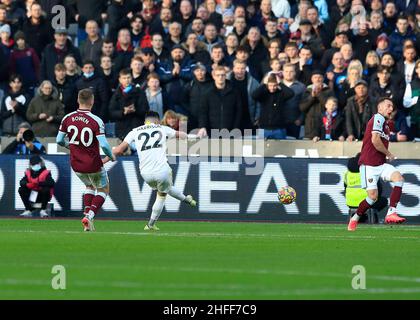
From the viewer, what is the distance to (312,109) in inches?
969

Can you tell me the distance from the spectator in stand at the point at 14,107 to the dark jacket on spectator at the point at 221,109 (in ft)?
12.6

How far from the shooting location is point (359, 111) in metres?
24.3

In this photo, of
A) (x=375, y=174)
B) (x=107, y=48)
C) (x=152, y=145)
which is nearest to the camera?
(x=152, y=145)

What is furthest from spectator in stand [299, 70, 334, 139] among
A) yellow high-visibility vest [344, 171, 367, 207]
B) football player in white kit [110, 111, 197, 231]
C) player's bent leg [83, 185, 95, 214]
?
player's bent leg [83, 185, 95, 214]

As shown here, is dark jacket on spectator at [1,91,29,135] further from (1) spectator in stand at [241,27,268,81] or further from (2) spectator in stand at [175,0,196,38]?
(1) spectator in stand at [241,27,268,81]

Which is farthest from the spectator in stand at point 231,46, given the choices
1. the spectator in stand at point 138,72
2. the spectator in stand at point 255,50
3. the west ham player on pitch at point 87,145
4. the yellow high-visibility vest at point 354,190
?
the west ham player on pitch at point 87,145

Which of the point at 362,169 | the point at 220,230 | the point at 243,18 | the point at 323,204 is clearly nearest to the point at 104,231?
the point at 220,230

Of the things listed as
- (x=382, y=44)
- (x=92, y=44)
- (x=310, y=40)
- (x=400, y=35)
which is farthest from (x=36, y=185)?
(x=400, y=35)

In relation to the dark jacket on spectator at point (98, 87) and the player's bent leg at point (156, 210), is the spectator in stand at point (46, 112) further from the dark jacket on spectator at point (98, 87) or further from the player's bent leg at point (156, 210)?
the player's bent leg at point (156, 210)

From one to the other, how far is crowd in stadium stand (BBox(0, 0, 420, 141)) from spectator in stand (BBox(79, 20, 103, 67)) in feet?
0.09

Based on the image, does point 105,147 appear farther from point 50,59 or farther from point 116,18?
point 116,18

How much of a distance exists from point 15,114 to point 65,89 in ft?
3.92

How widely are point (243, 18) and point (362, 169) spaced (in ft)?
23.3

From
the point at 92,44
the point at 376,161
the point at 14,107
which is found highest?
the point at 92,44
